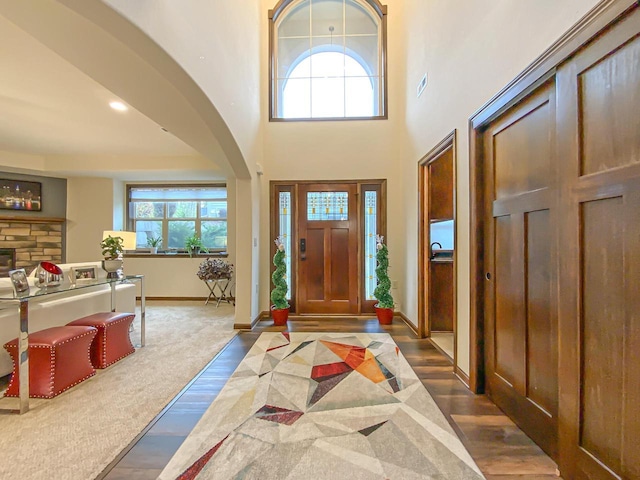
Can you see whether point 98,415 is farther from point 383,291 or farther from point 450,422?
point 383,291

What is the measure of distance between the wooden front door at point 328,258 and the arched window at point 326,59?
1.41m

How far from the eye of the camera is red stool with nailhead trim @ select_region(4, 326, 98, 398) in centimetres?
214

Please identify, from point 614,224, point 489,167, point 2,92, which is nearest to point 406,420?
point 614,224

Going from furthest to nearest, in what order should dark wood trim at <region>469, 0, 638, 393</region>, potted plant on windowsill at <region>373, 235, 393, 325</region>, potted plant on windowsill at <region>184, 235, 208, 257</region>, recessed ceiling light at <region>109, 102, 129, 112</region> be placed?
potted plant on windowsill at <region>184, 235, 208, 257</region>, potted plant on windowsill at <region>373, 235, 393, 325</region>, recessed ceiling light at <region>109, 102, 129, 112</region>, dark wood trim at <region>469, 0, 638, 393</region>

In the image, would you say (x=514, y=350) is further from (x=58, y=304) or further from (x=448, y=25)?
(x=58, y=304)

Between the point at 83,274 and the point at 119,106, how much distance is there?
1.93 m

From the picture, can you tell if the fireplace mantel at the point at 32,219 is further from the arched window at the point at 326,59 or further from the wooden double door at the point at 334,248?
the arched window at the point at 326,59

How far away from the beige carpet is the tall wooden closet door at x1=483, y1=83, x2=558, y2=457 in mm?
2437

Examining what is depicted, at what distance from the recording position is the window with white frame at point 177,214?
602 centimetres

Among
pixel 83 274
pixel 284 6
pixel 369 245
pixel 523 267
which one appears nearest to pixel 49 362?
pixel 83 274

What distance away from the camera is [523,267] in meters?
1.80

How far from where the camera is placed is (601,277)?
49.3 inches

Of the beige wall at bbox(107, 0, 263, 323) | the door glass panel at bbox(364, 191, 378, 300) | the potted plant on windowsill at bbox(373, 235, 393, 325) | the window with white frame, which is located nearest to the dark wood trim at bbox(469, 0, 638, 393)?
the potted plant on windowsill at bbox(373, 235, 393, 325)

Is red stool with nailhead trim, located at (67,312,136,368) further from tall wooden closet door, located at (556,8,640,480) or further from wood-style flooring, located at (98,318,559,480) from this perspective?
tall wooden closet door, located at (556,8,640,480)
